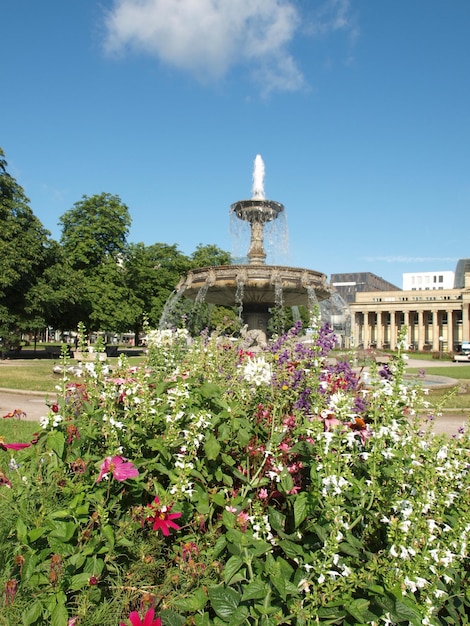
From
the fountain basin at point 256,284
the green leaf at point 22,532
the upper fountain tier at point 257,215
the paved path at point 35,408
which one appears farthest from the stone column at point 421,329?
the green leaf at point 22,532

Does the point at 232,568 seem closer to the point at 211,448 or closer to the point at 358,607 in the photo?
the point at 358,607

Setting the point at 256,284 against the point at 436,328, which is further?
the point at 436,328

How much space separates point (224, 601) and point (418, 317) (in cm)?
11332

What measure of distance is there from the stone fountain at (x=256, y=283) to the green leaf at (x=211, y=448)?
13329 millimetres

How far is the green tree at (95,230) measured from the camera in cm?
4081

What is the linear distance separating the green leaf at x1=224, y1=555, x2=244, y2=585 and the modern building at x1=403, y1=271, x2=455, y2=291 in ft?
506

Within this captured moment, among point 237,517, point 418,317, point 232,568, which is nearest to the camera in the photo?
point 232,568

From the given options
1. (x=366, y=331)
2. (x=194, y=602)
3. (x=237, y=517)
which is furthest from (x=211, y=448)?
(x=366, y=331)

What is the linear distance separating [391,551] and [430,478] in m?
0.48

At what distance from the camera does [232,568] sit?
241cm

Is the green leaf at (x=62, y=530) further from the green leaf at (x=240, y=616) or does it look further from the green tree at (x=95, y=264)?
the green tree at (x=95, y=264)

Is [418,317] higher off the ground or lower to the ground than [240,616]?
higher

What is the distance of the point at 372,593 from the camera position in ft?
7.37

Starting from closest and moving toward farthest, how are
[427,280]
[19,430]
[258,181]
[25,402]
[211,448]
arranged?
[211,448], [19,430], [25,402], [258,181], [427,280]
